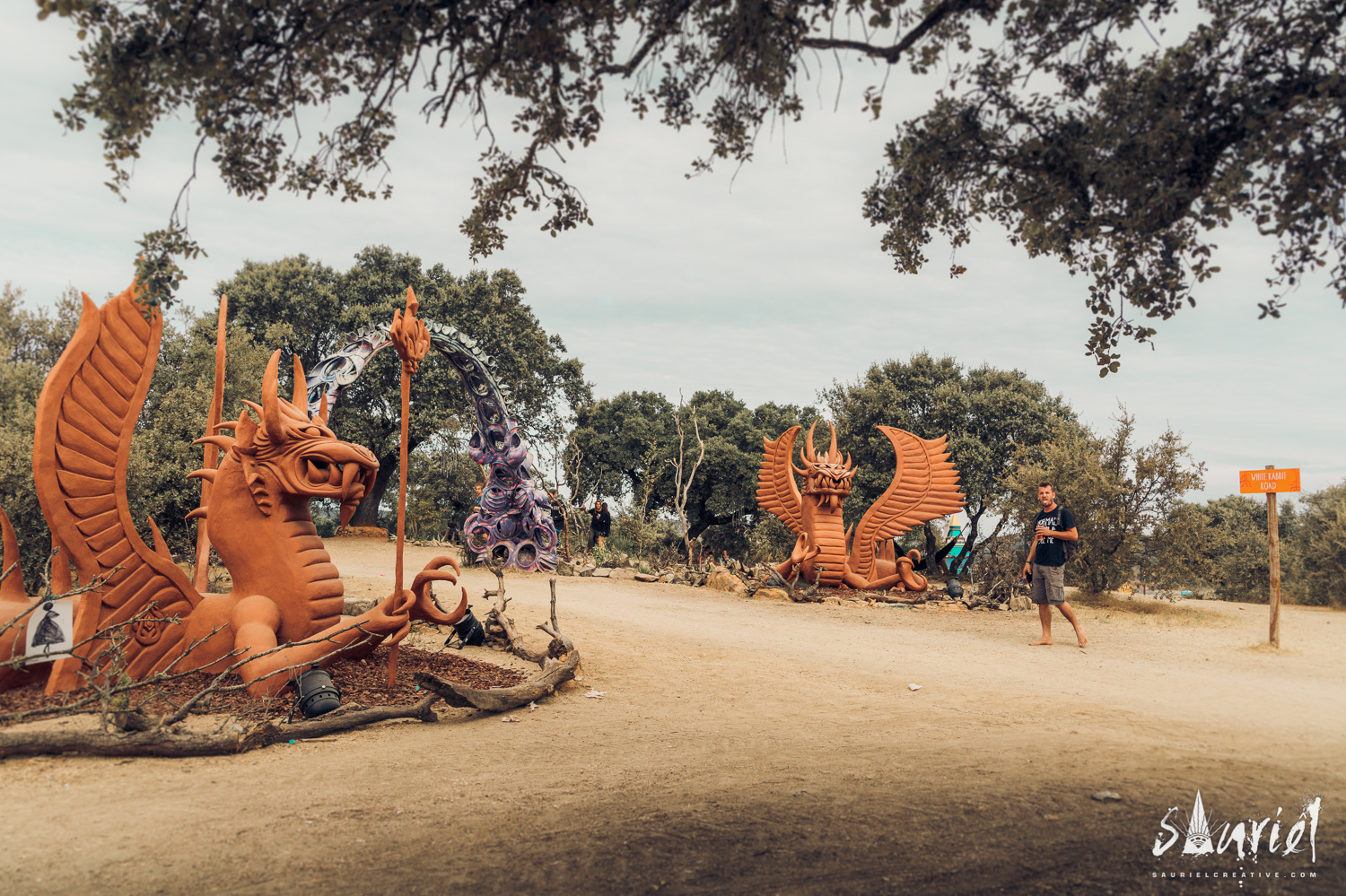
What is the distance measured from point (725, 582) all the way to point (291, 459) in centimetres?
1082

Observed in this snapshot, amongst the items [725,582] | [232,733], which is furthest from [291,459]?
A: [725,582]

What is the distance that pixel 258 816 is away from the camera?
3092 millimetres

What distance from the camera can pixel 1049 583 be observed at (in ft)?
28.7

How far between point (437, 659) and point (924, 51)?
6036 millimetres

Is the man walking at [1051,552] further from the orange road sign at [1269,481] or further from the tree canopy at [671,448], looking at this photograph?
the tree canopy at [671,448]

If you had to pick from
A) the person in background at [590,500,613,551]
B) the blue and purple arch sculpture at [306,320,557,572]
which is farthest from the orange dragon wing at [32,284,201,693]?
the person in background at [590,500,613,551]

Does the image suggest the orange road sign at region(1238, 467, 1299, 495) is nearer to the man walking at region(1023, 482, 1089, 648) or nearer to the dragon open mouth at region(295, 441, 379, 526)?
the man walking at region(1023, 482, 1089, 648)

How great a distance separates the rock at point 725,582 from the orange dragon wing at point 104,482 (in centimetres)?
1053

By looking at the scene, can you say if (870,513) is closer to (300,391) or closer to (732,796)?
(300,391)

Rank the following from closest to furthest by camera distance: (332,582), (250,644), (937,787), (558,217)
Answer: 1. (937,787)
2. (558,217)
3. (250,644)
4. (332,582)

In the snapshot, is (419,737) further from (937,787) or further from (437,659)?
(937,787)

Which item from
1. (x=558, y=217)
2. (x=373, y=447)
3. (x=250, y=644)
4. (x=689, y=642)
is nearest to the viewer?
(x=558, y=217)

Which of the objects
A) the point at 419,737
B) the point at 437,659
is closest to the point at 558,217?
the point at 419,737
